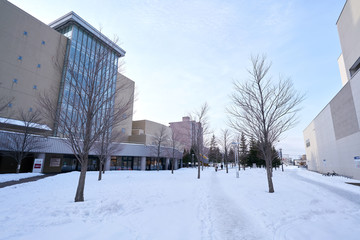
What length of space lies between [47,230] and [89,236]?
1255 mm

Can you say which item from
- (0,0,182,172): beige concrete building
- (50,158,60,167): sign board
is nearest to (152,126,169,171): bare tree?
(0,0,182,172): beige concrete building

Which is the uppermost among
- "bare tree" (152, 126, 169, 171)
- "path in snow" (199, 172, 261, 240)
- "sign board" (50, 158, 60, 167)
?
"bare tree" (152, 126, 169, 171)

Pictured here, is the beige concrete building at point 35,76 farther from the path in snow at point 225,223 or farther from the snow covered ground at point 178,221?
the path in snow at point 225,223

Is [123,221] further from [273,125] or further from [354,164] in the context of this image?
[354,164]

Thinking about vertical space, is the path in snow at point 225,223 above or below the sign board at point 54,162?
below

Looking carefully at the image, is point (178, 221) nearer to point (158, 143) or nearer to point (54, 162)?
point (54, 162)

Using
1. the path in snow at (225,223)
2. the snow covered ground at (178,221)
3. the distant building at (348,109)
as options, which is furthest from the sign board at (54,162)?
the distant building at (348,109)

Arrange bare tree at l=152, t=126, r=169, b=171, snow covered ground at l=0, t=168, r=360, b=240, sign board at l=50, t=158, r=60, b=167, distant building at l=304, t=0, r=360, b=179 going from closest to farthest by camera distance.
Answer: snow covered ground at l=0, t=168, r=360, b=240 < distant building at l=304, t=0, r=360, b=179 < sign board at l=50, t=158, r=60, b=167 < bare tree at l=152, t=126, r=169, b=171

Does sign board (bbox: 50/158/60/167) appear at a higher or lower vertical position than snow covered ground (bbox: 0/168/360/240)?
higher

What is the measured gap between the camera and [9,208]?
657 centimetres

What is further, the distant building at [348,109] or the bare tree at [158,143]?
the bare tree at [158,143]

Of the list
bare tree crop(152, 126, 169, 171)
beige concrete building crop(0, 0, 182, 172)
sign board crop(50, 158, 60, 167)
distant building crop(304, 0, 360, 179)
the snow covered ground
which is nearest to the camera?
the snow covered ground

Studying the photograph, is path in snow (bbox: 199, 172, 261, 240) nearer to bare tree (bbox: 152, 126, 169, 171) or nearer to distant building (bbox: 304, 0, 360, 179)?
distant building (bbox: 304, 0, 360, 179)

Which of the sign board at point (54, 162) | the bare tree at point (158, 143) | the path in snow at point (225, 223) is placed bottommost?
the path in snow at point (225, 223)
